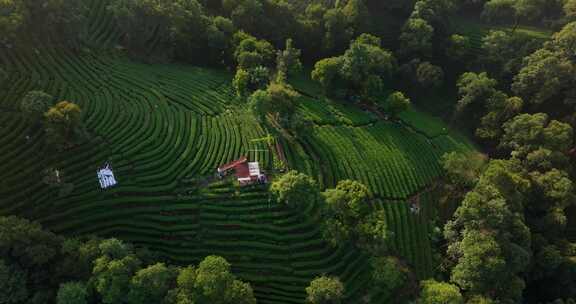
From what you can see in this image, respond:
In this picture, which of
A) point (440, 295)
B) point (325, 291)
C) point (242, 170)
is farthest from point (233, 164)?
point (440, 295)

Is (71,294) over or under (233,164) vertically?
under

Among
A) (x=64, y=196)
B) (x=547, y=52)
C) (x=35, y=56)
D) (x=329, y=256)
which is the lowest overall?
(x=329, y=256)

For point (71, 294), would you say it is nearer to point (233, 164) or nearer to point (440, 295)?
point (233, 164)

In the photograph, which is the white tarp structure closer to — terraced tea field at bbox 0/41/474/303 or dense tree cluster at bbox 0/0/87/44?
terraced tea field at bbox 0/41/474/303

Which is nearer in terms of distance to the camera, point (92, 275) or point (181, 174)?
point (92, 275)

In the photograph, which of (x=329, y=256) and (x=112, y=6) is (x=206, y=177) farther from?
(x=112, y=6)

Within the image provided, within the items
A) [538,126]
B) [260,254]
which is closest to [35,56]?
[260,254]

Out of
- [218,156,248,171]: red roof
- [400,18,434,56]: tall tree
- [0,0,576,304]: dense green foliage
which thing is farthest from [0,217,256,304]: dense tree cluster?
[400,18,434,56]: tall tree
